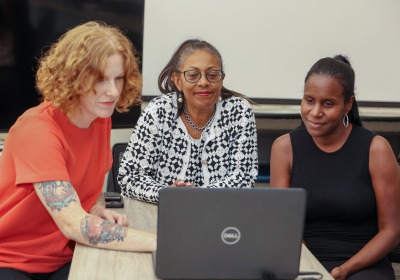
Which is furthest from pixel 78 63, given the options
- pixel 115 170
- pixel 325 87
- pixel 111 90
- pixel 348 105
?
pixel 115 170

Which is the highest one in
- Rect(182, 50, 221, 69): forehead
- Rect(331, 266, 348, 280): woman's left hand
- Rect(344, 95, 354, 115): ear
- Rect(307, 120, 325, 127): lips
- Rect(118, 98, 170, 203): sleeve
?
Rect(182, 50, 221, 69): forehead

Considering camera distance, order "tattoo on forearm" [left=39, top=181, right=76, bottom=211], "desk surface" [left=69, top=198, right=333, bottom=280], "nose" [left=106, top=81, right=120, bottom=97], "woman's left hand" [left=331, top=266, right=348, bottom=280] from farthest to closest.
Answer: "woman's left hand" [left=331, top=266, right=348, bottom=280] < "nose" [left=106, top=81, right=120, bottom=97] < "tattoo on forearm" [left=39, top=181, right=76, bottom=211] < "desk surface" [left=69, top=198, right=333, bottom=280]

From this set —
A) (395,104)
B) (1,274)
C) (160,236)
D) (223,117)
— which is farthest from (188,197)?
(395,104)

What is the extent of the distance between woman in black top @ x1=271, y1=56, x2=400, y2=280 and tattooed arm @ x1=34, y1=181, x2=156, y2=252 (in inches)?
30.0

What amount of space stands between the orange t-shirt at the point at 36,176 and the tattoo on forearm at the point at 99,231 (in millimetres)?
138

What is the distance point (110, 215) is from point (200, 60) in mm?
797

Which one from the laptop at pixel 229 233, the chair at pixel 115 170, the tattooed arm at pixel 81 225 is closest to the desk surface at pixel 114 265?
the tattooed arm at pixel 81 225

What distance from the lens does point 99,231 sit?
5.91 ft

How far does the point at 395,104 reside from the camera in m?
3.75

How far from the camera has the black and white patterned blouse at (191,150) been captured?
8.30ft

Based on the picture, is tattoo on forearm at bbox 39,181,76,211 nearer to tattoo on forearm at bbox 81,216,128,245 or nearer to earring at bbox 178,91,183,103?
tattoo on forearm at bbox 81,216,128,245

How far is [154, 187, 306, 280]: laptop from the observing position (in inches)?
59.1

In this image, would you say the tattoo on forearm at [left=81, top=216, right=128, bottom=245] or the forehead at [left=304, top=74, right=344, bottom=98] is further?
the forehead at [left=304, top=74, right=344, bottom=98]

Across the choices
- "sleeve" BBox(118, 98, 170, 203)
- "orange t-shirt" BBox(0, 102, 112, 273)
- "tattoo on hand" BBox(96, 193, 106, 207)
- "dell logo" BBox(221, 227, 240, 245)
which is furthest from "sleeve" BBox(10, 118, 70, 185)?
"sleeve" BBox(118, 98, 170, 203)
